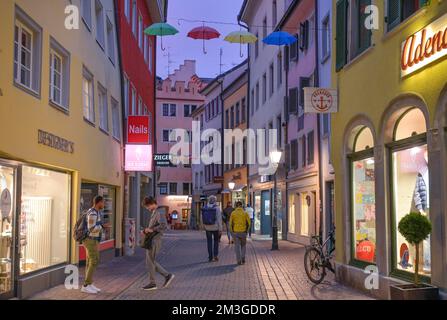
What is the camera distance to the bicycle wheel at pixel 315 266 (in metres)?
13.5

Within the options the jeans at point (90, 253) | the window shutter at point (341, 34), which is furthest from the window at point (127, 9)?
the jeans at point (90, 253)

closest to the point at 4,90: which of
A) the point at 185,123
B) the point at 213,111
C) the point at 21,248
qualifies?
the point at 21,248

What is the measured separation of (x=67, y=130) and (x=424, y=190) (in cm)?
764

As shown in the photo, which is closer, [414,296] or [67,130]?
[414,296]

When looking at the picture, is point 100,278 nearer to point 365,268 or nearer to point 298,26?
point 365,268

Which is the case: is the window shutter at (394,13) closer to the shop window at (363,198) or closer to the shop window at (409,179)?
the shop window at (409,179)

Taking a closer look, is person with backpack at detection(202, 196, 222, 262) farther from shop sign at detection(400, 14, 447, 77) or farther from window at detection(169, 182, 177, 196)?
window at detection(169, 182, 177, 196)

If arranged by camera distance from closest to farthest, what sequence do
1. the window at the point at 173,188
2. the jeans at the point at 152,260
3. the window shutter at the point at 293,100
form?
the jeans at the point at 152,260
the window shutter at the point at 293,100
the window at the point at 173,188

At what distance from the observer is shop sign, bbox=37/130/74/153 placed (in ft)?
39.7

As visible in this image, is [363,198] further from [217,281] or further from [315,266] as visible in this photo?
[217,281]

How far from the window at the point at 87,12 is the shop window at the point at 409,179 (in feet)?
28.8

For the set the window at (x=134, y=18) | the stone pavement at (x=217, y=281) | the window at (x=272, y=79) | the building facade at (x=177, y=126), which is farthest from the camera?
the building facade at (x=177, y=126)

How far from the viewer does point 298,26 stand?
2977 centimetres

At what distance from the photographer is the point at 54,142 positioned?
1298 cm
